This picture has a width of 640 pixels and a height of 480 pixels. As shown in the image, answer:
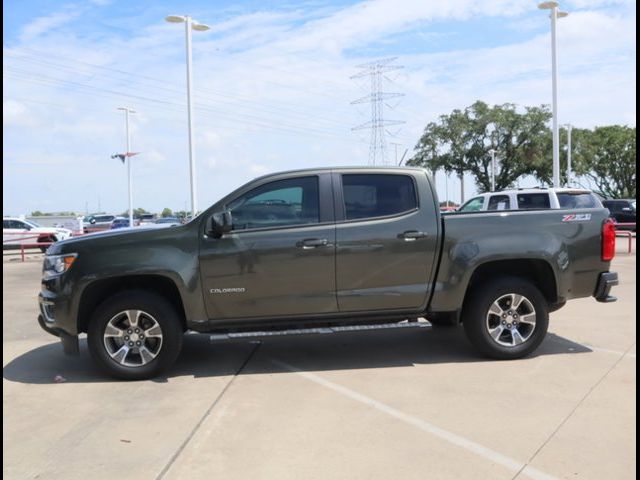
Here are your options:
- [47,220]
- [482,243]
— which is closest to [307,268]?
[482,243]

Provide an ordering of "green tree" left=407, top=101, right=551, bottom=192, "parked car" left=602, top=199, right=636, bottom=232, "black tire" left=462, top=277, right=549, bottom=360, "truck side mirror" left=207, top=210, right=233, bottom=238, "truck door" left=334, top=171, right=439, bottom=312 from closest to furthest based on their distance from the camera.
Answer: "truck side mirror" left=207, top=210, right=233, bottom=238 < "truck door" left=334, top=171, right=439, bottom=312 < "black tire" left=462, top=277, right=549, bottom=360 < "parked car" left=602, top=199, right=636, bottom=232 < "green tree" left=407, top=101, right=551, bottom=192

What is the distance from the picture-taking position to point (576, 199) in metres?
14.1

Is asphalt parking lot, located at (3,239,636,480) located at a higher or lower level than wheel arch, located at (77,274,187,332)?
lower

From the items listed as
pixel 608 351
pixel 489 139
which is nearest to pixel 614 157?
pixel 489 139

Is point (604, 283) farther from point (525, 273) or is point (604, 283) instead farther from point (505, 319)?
point (505, 319)

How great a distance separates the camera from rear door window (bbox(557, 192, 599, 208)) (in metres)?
14.0

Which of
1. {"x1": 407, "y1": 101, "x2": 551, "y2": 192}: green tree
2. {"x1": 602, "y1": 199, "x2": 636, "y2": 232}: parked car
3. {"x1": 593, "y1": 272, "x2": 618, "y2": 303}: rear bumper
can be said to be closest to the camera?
{"x1": 593, "y1": 272, "x2": 618, "y2": 303}: rear bumper

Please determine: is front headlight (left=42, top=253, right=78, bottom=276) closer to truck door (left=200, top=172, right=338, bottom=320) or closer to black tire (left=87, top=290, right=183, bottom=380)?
black tire (left=87, top=290, right=183, bottom=380)

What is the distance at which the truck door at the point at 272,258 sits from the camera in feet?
18.6

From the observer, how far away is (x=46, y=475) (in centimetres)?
377

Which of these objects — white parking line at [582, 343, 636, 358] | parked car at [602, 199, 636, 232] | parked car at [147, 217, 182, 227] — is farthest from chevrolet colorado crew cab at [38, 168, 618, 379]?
parked car at [602, 199, 636, 232]

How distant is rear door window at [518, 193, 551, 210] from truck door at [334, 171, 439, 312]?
8.82m

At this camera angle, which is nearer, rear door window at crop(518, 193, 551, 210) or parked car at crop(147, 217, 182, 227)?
parked car at crop(147, 217, 182, 227)

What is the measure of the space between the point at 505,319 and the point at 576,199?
9.09 metres
